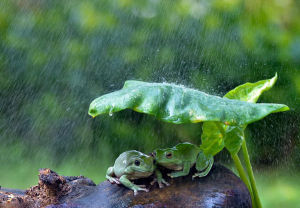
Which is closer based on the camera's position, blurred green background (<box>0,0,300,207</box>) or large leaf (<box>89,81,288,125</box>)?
large leaf (<box>89,81,288,125</box>)

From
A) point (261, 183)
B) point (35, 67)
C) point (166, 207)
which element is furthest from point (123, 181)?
point (35, 67)

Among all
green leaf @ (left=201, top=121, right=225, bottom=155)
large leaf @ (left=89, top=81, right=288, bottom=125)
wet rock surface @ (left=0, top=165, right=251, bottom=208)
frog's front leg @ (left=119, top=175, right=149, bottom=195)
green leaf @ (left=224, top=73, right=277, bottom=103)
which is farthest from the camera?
Answer: green leaf @ (left=224, top=73, right=277, bottom=103)

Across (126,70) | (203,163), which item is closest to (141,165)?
(203,163)

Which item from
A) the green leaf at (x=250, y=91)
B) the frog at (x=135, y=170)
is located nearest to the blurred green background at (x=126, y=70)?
the green leaf at (x=250, y=91)

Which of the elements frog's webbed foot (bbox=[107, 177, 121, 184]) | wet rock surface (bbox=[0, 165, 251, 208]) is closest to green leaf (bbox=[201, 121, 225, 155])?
wet rock surface (bbox=[0, 165, 251, 208])

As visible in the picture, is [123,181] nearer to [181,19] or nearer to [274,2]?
[181,19]

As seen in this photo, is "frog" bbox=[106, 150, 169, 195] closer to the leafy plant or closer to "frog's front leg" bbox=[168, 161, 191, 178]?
"frog's front leg" bbox=[168, 161, 191, 178]
